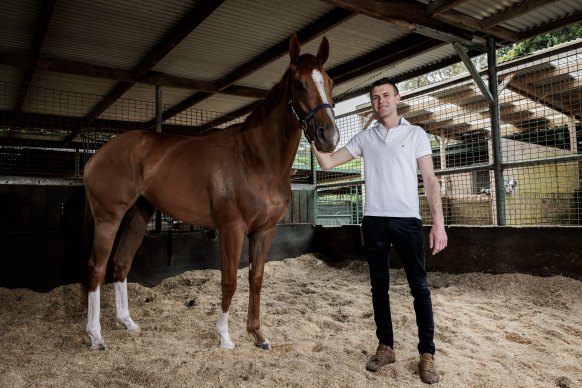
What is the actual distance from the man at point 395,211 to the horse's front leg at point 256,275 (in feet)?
2.58

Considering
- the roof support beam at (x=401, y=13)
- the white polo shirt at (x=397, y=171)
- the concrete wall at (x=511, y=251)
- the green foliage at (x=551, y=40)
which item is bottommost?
the concrete wall at (x=511, y=251)

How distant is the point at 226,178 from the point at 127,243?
126 centimetres

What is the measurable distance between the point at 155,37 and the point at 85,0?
0.93m

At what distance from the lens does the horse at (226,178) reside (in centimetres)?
246

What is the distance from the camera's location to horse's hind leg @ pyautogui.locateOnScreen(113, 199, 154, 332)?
325 cm

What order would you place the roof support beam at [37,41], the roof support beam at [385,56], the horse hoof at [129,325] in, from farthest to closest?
the roof support beam at [385,56] < the roof support beam at [37,41] < the horse hoof at [129,325]

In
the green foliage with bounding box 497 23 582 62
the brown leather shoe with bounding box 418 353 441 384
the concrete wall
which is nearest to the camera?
the brown leather shoe with bounding box 418 353 441 384

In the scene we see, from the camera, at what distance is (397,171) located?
225 centimetres

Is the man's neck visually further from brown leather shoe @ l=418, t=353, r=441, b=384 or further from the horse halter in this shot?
brown leather shoe @ l=418, t=353, r=441, b=384

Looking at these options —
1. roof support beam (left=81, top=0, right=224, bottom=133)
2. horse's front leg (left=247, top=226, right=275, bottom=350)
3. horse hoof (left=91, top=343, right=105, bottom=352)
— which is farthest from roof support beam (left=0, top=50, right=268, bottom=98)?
horse hoof (left=91, top=343, right=105, bottom=352)

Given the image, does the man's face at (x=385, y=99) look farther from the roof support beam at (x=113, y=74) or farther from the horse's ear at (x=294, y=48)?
the roof support beam at (x=113, y=74)

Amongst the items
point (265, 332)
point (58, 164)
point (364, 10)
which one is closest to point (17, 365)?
point (265, 332)

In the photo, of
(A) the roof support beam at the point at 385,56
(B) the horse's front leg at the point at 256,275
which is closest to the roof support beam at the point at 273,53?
(A) the roof support beam at the point at 385,56

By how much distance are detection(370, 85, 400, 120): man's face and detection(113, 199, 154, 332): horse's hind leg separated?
2215mm
